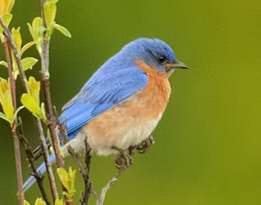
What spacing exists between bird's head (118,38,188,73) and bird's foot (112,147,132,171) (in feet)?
2.69

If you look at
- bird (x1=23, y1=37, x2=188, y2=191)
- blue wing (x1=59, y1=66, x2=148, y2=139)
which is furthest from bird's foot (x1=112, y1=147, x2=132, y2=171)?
blue wing (x1=59, y1=66, x2=148, y2=139)

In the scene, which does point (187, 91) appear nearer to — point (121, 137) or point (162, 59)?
point (162, 59)

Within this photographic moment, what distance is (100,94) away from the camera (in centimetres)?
529

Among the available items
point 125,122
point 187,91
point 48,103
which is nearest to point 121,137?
point 125,122

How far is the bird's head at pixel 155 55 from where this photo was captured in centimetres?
581

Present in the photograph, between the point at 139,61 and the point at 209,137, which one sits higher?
the point at 139,61

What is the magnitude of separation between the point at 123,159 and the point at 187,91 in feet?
13.5

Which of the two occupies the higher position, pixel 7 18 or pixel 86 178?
pixel 7 18

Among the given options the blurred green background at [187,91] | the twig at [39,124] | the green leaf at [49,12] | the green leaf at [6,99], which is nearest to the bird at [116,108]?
the green leaf at [6,99]

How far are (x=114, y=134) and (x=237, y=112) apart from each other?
11.4 ft

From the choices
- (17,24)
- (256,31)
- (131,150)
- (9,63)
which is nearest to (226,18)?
(256,31)

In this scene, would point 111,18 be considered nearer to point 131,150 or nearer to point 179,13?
point 179,13

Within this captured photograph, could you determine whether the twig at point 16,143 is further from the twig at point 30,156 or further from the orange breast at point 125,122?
the orange breast at point 125,122

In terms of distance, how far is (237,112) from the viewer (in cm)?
854
